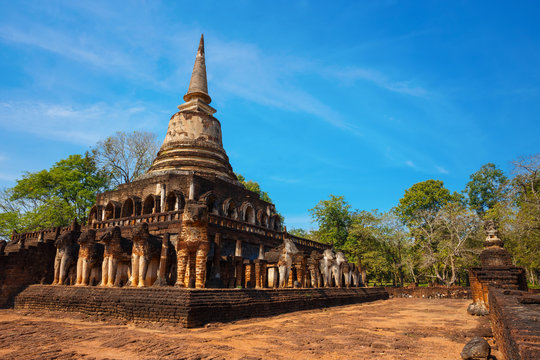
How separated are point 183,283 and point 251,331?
296 cm

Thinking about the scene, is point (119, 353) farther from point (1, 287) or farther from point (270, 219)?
point (270, 219)

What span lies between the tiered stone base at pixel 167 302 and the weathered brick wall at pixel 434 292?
1535 cm

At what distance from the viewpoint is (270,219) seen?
2481cm

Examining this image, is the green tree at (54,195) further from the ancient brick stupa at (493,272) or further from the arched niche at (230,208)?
the ancient brick stupa at (493,272)

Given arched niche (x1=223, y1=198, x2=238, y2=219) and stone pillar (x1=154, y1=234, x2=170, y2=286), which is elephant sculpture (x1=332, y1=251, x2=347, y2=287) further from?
stone pillar (x1=154, y1=234, x2=170, y2=286)

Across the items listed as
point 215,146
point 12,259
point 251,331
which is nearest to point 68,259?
point 12,259

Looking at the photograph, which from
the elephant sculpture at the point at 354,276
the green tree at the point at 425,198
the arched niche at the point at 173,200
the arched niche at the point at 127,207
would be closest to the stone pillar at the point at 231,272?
the arched niche at the point at 173,200

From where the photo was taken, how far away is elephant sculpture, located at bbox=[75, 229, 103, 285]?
45.9 feet

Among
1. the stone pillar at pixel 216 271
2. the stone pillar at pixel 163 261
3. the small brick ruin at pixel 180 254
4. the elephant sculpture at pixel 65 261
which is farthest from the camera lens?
the elephant sculpture at pixel 65 261

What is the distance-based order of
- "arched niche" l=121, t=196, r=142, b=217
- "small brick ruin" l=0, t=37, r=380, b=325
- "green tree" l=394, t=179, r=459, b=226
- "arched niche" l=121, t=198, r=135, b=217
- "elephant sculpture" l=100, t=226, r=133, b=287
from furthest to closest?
1. "green tree" l=394, t=179, r=459, b=226
2. "arched niche" l=121, t=198, r=135, b=217
3. "arched niche" l=121, t=196, r=142, b=217
4. "elephant sculpture" l=100, t=226, r=133, b=287
5. "small brick ruin" l=0, t=37, r=380, b=325

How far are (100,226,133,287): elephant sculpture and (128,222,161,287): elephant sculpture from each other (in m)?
Answer: 0.99

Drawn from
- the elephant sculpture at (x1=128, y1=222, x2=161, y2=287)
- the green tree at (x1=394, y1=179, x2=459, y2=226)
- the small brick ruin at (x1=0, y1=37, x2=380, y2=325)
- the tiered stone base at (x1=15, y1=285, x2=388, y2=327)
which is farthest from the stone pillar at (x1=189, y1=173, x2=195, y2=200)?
the green tree at (x1=394, y1=179, x2=459, y2=226)

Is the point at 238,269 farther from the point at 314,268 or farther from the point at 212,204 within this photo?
the point at 212,204

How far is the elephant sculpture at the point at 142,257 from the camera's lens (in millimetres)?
12547
